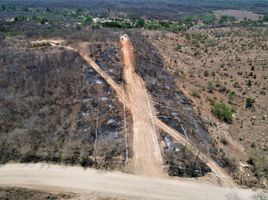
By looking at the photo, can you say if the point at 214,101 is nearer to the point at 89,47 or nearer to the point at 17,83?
the point at 89,47

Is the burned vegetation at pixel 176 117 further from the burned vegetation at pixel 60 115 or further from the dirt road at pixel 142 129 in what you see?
the burned vegetation at pixel 60 115

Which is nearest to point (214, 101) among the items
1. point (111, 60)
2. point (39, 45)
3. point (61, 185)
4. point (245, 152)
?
point (245, 152)

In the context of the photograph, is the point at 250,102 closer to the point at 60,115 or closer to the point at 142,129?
the point at 142,129

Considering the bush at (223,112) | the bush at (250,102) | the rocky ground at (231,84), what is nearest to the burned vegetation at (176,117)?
the rocky ground at (231,84)

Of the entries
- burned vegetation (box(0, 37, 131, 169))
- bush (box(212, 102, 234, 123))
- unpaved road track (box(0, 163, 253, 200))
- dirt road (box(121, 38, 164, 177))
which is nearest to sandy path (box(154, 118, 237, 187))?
unpaved road track (box(0, 163, 253, 200))

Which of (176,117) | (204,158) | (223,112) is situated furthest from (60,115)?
(223,112)
